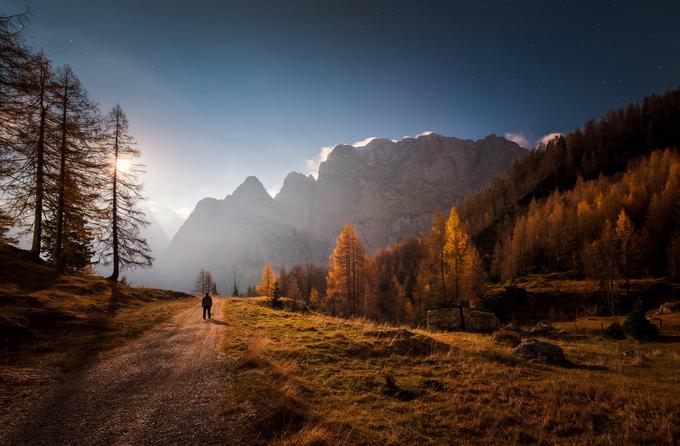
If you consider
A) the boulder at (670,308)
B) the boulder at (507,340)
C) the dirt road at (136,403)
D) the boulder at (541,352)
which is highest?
the dirt road at (136,403)

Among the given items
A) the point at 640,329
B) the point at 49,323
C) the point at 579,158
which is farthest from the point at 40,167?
the point at 579,158

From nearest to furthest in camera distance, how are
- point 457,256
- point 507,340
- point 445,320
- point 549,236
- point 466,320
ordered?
point 507,340, point 466,320, point 445,320, point 457,256, point 549,236

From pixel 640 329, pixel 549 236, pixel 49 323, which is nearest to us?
pixel 49 323

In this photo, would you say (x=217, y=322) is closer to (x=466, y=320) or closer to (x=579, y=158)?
(x=466, y=320)

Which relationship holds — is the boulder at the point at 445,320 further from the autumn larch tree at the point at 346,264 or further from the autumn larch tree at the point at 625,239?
the autumn larch tree at the point at 625,239

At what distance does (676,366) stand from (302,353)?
18.3 metres

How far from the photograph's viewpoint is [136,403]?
7.12m

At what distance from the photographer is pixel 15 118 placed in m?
14.0

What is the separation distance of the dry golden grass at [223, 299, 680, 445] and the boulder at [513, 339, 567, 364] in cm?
67

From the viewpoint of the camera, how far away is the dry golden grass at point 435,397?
617 centimetres

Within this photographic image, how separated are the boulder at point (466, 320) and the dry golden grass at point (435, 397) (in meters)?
12.1

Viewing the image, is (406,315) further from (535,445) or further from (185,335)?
(535,445)

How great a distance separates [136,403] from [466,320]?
2628cm

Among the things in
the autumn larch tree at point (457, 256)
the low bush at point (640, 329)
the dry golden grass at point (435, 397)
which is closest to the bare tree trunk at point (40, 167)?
the dry golden grass at point (435, 397)
